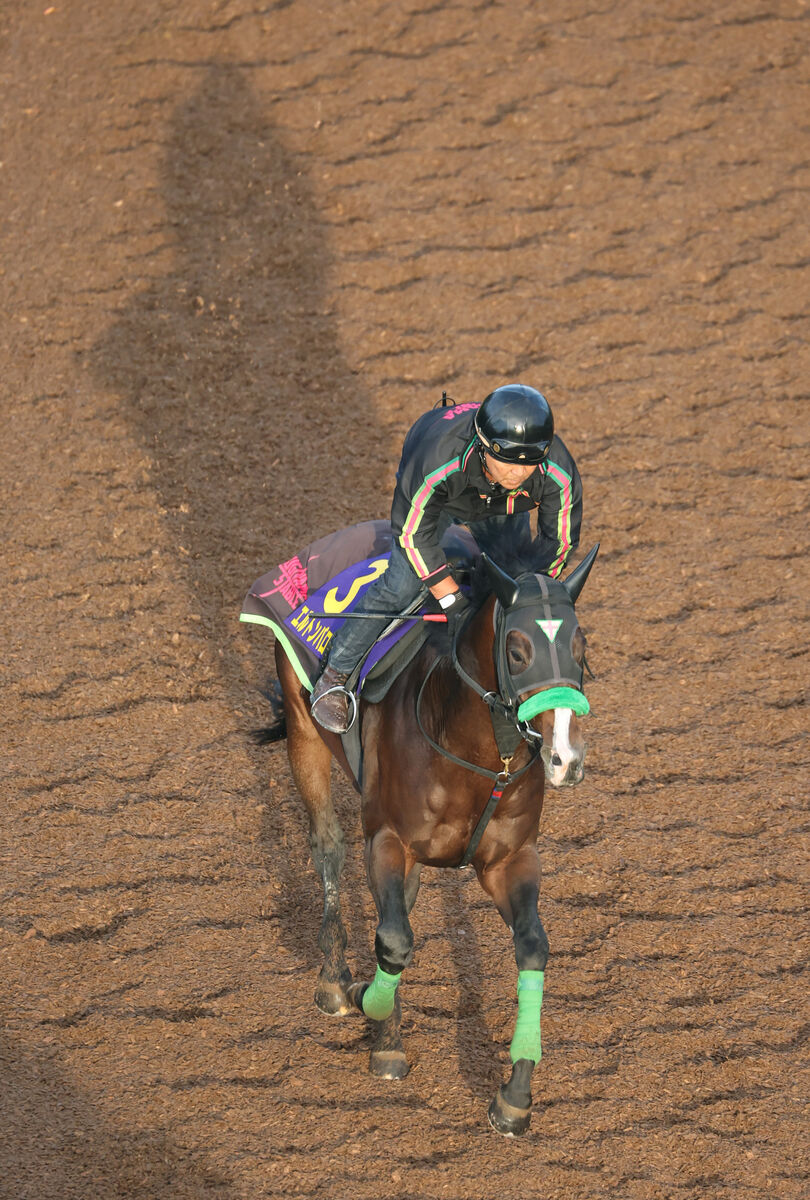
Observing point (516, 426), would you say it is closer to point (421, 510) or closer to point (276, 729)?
point (421, 510)

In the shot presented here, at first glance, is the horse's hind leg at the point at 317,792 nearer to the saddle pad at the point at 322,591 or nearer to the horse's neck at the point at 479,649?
the saddle pad at the point at 322,591

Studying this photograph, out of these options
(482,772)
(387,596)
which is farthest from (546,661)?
(387,596)

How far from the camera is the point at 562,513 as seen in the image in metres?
4.79

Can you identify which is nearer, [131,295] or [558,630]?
[558,630]

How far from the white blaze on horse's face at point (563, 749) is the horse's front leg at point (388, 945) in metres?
1.15

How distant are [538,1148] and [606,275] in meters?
7.13

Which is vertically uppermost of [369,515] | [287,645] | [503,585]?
[503,585]

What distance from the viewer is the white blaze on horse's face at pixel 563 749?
3.98m

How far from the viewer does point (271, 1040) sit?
5383 millimetres

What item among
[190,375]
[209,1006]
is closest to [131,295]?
[190,375]

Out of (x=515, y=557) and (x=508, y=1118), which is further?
(x=508, y=1118)

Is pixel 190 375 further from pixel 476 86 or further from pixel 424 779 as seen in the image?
pixel 424 779

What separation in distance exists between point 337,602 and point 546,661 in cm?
175

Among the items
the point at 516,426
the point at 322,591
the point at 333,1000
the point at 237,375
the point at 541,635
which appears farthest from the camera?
the point at 237,375
